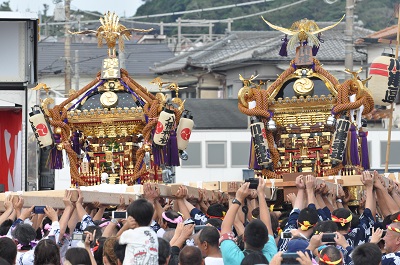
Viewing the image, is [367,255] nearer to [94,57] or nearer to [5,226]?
[5,226]

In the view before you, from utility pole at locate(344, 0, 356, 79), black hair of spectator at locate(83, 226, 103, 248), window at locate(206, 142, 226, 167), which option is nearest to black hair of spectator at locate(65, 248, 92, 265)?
black hair of spectator at locate(83, 226, 103, 248)

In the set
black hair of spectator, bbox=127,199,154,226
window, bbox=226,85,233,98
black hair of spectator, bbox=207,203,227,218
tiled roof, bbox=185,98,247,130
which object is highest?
window, bbox=226,85,233,98

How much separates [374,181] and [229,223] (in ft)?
9.11

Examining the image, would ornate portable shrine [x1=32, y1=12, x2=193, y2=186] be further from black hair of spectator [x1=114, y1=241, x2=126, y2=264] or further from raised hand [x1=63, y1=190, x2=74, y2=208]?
black hair of spectator [x1=114, y1=241, x2=126, y2=264]

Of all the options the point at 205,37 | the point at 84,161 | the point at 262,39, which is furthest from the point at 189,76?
the point at 84,161

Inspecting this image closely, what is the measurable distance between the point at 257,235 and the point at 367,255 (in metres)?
0.85

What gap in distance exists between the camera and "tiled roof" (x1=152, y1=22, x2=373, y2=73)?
4094 cm

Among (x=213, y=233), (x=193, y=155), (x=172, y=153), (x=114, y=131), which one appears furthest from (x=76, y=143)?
(x=193, y=155)

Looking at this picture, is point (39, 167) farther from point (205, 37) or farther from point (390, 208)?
point (205, 37)

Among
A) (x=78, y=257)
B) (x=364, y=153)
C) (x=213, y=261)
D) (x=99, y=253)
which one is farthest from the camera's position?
(x=364, y=153)

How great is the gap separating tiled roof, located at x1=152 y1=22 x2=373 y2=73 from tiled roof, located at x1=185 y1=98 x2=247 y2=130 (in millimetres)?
4612

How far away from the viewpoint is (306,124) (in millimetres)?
18453

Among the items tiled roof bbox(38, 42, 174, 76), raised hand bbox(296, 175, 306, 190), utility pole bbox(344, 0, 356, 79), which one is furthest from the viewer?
tiled roof bbox(38, 42, 174, 76)

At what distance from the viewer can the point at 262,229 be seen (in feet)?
30.5
